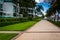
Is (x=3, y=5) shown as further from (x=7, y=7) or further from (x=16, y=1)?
(x=16, y=1)

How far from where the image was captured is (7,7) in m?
95.2

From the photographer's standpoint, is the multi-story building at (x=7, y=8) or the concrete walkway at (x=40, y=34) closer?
the concrete walkway at (x=40, y=34)

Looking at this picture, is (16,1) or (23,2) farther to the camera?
(23,2)

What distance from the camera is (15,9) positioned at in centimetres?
9806

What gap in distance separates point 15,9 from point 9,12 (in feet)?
15.5

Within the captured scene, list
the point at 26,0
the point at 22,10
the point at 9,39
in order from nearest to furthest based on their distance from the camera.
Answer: the point at 9,39 < the point at 26,0 < the point at 22,10

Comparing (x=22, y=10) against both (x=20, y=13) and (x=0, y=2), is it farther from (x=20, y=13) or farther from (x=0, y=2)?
(x=0, y=2)

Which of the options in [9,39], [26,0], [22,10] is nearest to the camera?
[9,39]

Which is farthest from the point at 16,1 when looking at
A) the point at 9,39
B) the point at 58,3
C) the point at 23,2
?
the point at 9,39

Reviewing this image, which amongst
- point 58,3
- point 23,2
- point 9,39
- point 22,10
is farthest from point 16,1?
point 9,39

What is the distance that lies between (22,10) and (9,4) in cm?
1380

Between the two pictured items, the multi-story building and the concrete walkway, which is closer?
the concrete walkway

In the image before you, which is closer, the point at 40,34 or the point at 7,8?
the point at 40,34

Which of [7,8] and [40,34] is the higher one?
[7,8]
